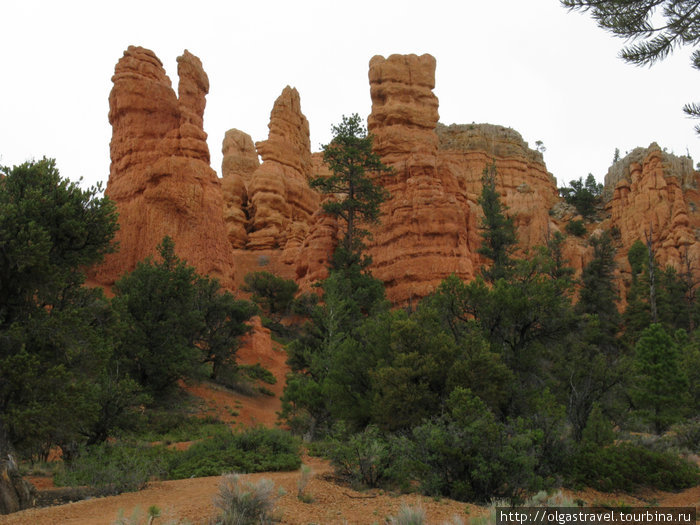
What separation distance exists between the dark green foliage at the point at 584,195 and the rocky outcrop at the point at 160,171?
54167 mm

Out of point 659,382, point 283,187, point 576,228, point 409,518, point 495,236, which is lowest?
point 409,518

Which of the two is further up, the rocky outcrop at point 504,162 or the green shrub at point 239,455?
the rocky outcrop at point 504,162

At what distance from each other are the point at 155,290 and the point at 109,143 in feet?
68.3

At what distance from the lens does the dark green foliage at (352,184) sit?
3931 cm

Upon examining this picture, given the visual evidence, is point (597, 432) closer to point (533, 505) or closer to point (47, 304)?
point (533, 505)

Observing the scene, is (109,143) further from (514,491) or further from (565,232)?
(565,232)

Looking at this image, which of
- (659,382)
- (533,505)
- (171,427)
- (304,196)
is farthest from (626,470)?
(304,196)

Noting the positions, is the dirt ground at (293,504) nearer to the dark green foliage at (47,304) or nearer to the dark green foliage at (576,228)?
the dark green foliage at (47,304)

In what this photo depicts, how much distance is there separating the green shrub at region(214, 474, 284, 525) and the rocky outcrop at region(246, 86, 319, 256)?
42473 millimetres

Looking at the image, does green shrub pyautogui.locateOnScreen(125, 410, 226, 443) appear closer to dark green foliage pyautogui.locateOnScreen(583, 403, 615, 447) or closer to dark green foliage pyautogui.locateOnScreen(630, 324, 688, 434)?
dark green foliage pyautogui.locateOnScreen(583, 403, 615, 447)

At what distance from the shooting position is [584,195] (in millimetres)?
73125

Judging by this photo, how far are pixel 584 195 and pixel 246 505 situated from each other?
75.7m

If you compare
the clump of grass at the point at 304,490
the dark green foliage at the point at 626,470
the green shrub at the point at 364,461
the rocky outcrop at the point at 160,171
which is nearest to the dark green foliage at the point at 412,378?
the green shrub at the point at 364,461

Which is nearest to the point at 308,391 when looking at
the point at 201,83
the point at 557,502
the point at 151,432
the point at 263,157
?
the point at 151,432
